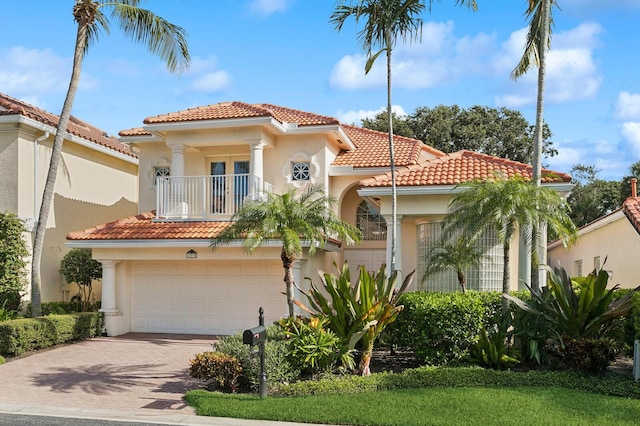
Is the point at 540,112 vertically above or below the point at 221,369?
above

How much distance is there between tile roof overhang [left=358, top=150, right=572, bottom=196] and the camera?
14.7 m

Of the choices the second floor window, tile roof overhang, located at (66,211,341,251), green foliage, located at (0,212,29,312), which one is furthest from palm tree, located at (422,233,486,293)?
green foliage, located at (0,212,29,312)

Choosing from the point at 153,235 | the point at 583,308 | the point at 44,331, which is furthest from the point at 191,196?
the point at 583,308

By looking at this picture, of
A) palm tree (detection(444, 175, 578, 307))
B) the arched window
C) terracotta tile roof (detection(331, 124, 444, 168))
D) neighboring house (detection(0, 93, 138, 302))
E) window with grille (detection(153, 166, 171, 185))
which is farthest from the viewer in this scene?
window with grille (detection(153, 166, 171, 185))

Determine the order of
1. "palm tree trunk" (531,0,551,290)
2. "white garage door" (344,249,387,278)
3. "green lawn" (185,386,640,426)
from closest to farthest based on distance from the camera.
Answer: "green lawn" (185,386,640,426), "palm tree trunk" (531,0,551,290), "white garage door" (344,249,387,278)

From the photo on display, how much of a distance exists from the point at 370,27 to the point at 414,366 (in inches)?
336

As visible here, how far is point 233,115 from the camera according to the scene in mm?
17500

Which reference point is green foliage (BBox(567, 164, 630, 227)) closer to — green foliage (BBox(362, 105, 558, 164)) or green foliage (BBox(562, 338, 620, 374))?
green foliage (BBox(362, 105, 558, 164))

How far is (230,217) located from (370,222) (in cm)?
497

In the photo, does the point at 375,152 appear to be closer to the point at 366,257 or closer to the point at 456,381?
the point at 366,257

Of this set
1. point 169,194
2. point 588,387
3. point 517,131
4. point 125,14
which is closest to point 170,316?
point 169,194

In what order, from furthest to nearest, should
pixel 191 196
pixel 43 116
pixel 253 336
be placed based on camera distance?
pixel 43 116 < pixel 191 196 < pixel 253 336

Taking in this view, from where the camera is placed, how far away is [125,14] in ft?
51.0

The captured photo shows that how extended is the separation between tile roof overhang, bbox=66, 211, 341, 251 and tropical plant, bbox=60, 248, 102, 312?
143 centimetres
